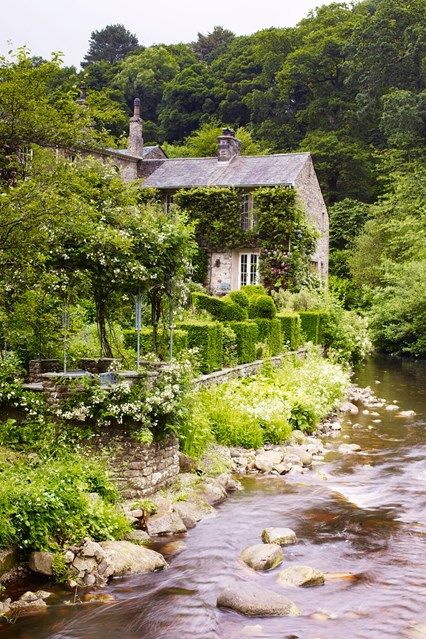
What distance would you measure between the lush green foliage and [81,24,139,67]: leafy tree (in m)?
69.0

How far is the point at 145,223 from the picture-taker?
479 inches

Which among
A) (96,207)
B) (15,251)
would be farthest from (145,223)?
(15,251)

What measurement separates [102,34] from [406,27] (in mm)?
43967

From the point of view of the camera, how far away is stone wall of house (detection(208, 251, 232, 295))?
33031mm

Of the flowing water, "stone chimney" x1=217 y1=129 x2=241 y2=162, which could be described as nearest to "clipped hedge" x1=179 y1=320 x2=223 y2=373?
the flowing water

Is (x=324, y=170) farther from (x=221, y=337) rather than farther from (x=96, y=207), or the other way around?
(x=96, y=207)

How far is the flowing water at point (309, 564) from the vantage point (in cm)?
774

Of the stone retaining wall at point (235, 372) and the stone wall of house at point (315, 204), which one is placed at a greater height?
the stone wall of house at point (315, 204)

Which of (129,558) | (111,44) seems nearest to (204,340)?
(129,558)

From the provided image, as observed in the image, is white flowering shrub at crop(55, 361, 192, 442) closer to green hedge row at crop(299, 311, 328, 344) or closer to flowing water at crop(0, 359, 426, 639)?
flowing water at crop(0, 359, 426, 639)

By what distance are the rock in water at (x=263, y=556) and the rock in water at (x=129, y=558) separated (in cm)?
112

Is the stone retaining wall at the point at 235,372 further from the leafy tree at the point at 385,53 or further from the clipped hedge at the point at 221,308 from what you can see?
the leafy tree at the point at 385,53

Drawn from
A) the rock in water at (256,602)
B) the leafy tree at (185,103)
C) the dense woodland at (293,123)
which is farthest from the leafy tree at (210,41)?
the rock in water at (256,602)

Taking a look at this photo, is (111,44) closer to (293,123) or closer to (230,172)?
(293,123)
